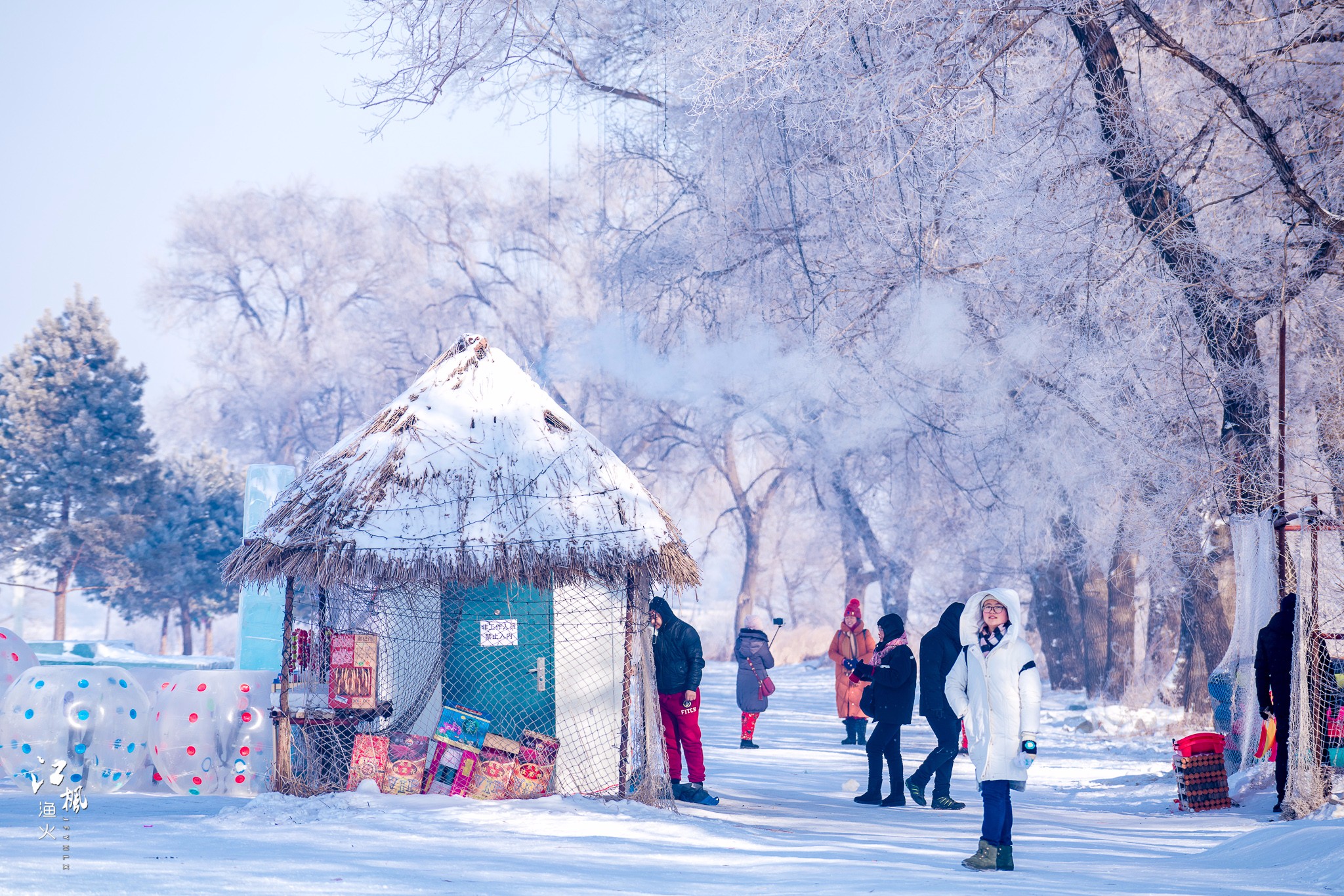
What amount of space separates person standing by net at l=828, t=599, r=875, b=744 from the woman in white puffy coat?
8.39m

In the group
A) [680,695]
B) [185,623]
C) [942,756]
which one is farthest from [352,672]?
[185,623]

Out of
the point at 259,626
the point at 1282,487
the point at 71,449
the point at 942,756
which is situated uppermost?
the point at 71,449

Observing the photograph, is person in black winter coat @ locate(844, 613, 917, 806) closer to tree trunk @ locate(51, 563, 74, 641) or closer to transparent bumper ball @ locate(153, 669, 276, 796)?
transparent bumper ball @ locate(153, 669, 276, 796)

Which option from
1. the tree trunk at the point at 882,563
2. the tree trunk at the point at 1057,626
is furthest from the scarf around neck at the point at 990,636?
the tree trunk at the point at 882,563

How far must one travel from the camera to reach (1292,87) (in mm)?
11719

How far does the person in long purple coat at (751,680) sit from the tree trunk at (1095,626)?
1052 cm

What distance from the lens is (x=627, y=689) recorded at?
385 inches

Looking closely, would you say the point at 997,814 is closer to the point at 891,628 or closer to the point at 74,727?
the point at 891,628

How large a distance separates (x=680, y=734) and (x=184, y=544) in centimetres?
3454

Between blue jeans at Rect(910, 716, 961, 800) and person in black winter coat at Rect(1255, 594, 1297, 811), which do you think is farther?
blue jeans at Rect(910, 716, 961, 800)

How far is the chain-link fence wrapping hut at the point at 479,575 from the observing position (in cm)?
961

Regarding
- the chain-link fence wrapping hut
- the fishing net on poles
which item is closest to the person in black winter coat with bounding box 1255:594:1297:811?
the fishing net on poles

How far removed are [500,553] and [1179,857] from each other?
16.9 feet

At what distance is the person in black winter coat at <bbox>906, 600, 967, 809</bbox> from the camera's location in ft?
34.8
